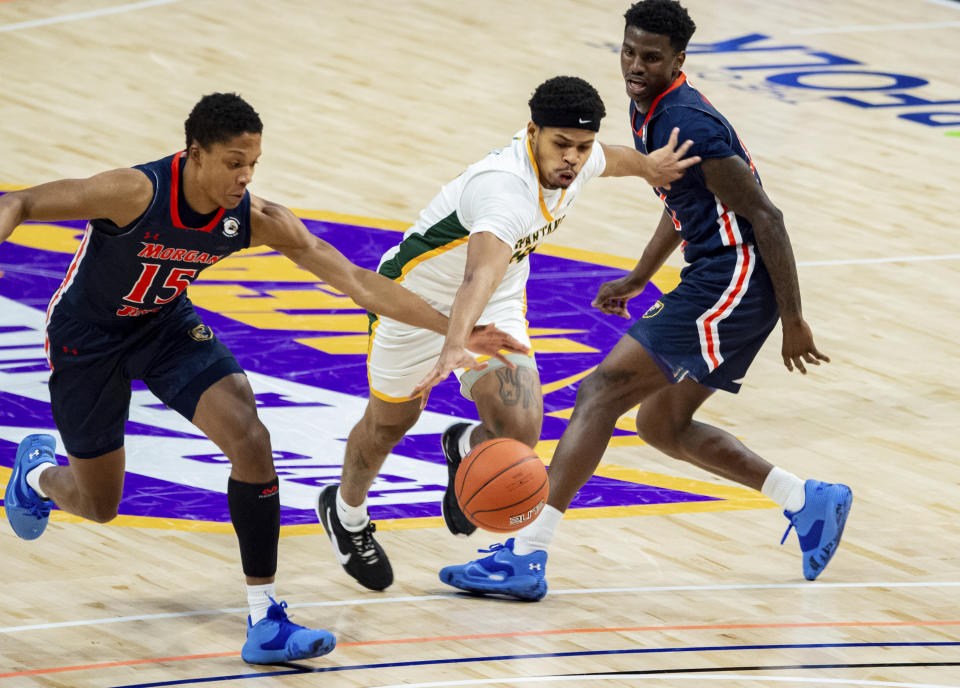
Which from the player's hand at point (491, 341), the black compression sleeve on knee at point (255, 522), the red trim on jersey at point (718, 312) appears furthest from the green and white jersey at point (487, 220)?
the black compression sleeve on knee at point (255, 522)

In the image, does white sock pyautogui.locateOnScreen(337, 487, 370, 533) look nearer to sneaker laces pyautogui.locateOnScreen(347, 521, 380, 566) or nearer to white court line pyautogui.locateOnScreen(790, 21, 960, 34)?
sneaker laces pyautogui.locateOnScreen(347, 521, 380, 566)

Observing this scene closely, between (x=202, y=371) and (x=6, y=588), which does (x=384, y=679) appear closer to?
(x=202, y=371)

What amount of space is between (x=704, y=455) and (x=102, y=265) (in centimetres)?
250

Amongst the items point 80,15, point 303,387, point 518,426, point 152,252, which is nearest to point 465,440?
point 518,426

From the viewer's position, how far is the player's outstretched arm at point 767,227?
19.1 feet

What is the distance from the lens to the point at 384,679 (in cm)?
499

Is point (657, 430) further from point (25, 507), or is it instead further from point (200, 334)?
point (25, 507)

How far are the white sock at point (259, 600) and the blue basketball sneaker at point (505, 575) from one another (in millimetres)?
889

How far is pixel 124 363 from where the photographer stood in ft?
17.8

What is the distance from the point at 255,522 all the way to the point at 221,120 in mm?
1348

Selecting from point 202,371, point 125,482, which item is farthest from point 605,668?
point 125,482

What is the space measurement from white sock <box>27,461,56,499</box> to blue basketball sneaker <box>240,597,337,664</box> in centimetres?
135

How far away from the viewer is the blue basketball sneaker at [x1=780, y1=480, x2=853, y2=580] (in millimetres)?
6055

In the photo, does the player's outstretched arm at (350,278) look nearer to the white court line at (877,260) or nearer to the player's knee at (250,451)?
the player's knee at (250,451)
